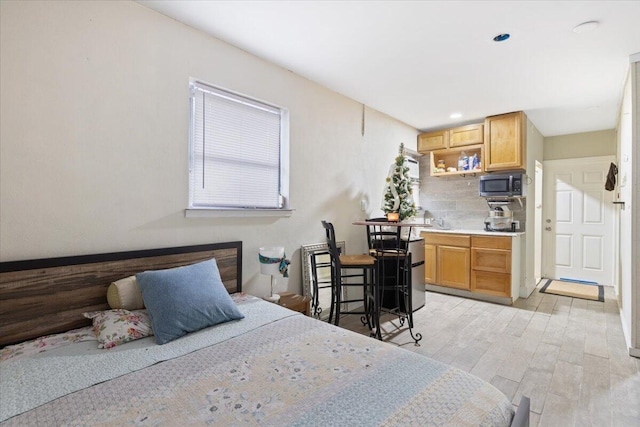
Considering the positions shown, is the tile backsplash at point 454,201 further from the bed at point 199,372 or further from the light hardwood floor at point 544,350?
the bed at point 199,372

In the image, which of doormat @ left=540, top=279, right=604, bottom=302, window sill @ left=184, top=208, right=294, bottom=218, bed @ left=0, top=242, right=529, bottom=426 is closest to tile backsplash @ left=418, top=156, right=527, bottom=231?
doormat @ left=540, top=279, right=604, bottom=302

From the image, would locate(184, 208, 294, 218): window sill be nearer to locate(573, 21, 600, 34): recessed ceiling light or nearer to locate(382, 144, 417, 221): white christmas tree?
locate(382, 144, 417, 221): white christmas tree

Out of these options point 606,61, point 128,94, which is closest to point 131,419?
point 128,94

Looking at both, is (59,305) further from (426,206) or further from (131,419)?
(426,206)

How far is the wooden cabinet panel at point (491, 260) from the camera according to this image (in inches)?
159

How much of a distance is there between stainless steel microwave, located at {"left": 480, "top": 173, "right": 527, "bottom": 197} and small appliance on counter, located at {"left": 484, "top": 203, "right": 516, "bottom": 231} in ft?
0.84

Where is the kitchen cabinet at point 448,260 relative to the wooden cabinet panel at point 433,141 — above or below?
below

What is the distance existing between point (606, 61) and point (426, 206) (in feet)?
9.77

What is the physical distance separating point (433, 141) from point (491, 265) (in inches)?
82.2

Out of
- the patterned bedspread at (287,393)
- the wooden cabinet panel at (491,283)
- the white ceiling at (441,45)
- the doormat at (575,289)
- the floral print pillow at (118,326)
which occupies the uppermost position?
the white ceiling at (441,45)

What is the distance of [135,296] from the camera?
6.14 ft

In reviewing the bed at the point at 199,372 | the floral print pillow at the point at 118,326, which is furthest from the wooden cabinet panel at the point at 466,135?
the floral print pillow at the point at 118,326

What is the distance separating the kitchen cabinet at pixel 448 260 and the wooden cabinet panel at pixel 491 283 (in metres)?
0.09

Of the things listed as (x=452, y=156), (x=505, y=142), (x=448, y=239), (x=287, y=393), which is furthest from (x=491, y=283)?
(x=287, y=393)
